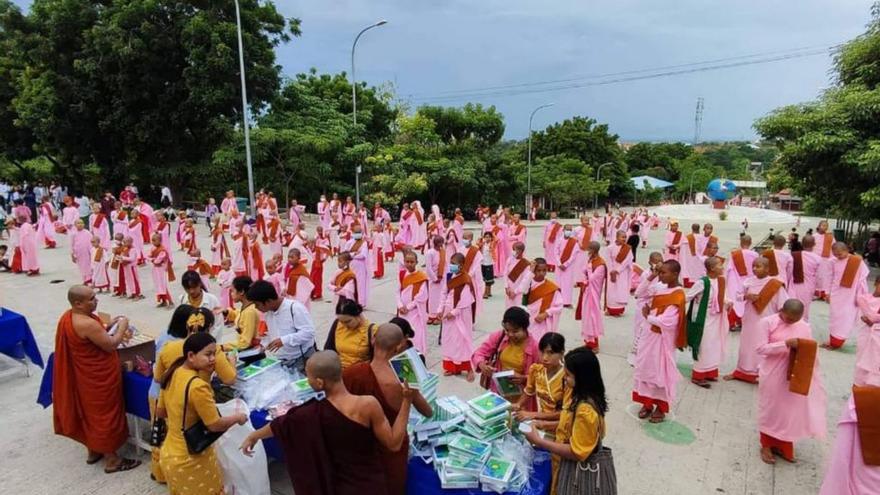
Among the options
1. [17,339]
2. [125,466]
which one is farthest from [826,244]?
[17,339]

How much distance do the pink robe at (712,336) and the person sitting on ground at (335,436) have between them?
505cm

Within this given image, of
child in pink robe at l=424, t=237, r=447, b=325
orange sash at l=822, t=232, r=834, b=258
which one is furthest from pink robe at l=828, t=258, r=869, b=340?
child in pink robe at l=424, t=237, r=447, b=325

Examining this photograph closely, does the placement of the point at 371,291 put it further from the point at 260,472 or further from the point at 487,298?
the point at 260,472

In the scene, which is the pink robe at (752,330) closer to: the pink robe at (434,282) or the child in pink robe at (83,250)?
the pink robe at (434,282)

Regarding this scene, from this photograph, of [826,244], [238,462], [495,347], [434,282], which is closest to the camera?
[238,462]

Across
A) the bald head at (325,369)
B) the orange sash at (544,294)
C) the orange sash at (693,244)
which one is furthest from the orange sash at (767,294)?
the orange sash at (693,244)

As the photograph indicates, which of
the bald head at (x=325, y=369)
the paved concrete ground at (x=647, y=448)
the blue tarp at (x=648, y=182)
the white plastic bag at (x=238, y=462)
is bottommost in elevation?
the paved concrete ground at (x=647, y=448)

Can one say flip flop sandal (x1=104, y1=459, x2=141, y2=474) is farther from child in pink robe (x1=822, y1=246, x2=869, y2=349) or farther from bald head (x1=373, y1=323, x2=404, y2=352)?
child in pink robe (x1=822, y1=246, x2=869, y2=349)

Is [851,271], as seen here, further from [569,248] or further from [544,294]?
[544,294]

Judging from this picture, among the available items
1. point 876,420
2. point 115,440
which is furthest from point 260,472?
point 876,420

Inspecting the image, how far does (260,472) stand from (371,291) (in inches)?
341

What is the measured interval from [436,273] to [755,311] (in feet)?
15.1

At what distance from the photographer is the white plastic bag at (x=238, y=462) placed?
4.00 meters

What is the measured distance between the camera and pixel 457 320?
7.06 metres
